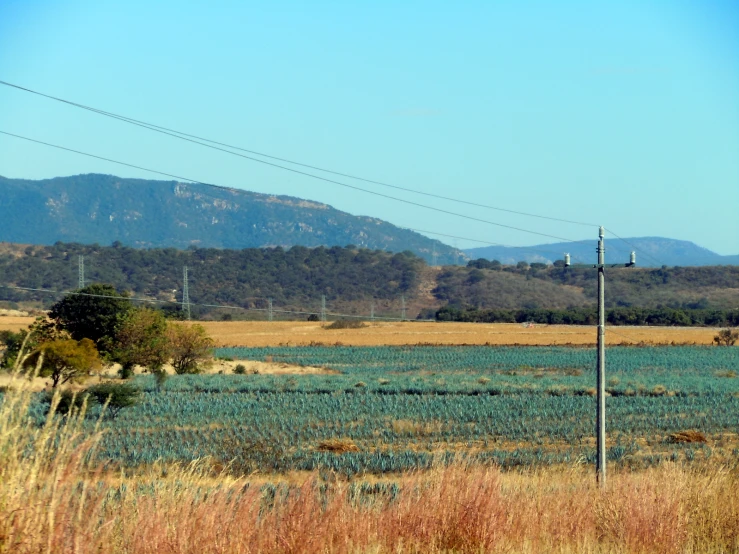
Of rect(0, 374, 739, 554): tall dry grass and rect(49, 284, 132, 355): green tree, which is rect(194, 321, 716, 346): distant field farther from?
rect(0, 374, 739, 554): tall dry grass

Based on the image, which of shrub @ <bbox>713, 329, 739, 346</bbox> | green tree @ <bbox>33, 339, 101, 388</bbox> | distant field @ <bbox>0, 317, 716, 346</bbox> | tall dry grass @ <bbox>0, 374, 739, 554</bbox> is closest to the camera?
tall dry grass @ <bbox>0, 374, 739, 554</bbox>

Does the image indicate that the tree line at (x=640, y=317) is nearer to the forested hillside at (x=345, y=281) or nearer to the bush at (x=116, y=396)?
the forested hillside at (x=345, y=281)

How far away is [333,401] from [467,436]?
1086cm

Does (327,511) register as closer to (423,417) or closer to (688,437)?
(688,437)

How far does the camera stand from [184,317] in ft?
288

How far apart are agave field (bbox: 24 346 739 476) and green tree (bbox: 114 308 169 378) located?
137 centimetres

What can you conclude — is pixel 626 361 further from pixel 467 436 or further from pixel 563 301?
pixel 563 301

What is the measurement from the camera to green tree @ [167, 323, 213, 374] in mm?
53906

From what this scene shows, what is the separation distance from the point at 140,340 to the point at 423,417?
69.7 feet

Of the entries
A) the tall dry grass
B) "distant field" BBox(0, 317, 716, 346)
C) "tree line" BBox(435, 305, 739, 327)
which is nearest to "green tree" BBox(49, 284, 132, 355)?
"distant field" BBox(0, 317, 716, 346)

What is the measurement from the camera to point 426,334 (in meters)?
92.9

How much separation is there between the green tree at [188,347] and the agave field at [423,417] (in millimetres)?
3913

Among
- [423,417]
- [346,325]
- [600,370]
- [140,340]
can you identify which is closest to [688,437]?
[423,417]

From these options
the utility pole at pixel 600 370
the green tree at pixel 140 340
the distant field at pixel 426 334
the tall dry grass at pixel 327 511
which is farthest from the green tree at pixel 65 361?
the distant field at pixel 426 334
